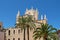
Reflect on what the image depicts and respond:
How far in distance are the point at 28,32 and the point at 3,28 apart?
10329 millimetres

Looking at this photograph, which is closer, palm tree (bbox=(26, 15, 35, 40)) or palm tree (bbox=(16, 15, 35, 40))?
palm tree (bbox=(16, 15, 35, 40))

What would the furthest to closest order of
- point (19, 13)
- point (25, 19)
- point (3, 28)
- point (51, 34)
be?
1. point (19, 13)
2. point (3, 28)
3. point (25, 19)
4. point (51, 34)

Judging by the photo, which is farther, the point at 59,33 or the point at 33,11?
the point at 33,11

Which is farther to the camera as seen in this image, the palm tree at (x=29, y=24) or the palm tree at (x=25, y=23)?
the palm tree at (x=29, y=24)

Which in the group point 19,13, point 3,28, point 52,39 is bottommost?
point 52,39

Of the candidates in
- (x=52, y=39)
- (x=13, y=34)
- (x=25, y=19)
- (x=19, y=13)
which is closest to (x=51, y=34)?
(x=52, y=39)

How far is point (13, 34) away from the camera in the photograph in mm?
90250

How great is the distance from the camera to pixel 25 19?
85938 mm

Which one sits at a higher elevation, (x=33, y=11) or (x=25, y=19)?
(x=33, y=11)

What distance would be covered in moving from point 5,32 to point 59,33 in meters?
21.6

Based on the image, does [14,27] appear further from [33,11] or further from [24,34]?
[33,11]

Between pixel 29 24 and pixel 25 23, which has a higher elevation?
pixel 25 23

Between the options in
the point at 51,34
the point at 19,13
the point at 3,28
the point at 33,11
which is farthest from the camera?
the point at 33,11

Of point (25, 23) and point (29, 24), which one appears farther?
point (29, 24)
